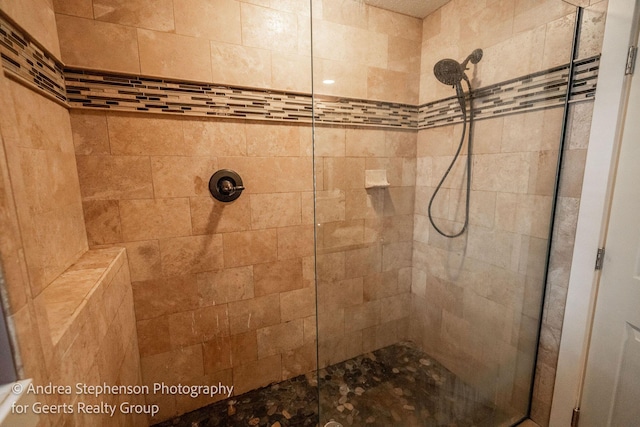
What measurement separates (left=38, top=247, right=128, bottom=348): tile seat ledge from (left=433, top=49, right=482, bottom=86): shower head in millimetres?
2038

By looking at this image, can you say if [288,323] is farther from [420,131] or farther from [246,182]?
[420,131]

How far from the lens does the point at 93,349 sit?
2.69ft

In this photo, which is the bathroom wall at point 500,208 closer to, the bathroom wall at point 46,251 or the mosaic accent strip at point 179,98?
the mosaic accent strip at point 179,98

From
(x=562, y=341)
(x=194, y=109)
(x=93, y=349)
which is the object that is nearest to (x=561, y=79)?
(x=562, y=341)

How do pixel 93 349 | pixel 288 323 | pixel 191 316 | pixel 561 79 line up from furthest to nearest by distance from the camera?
pixel 288 323
pixel 191 316
pixel 561 79
pixel 93 349

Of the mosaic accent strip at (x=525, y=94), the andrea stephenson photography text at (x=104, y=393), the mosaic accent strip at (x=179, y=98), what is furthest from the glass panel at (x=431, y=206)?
the andrea stephenson photography text at (x=104, y=393)

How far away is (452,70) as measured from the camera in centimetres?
156

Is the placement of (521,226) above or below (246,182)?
below

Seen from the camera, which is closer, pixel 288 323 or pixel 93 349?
pixel 93 349

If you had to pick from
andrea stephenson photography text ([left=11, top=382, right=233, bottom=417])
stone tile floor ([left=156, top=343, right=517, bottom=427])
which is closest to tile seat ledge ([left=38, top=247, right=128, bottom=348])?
andrea stephenson photography text ([left=11, top=382, right=233, bottom=417])

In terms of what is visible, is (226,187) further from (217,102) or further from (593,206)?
(593,206)

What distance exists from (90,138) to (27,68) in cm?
36

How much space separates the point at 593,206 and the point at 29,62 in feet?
7.83

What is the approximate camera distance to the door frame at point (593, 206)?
101 centimetres
